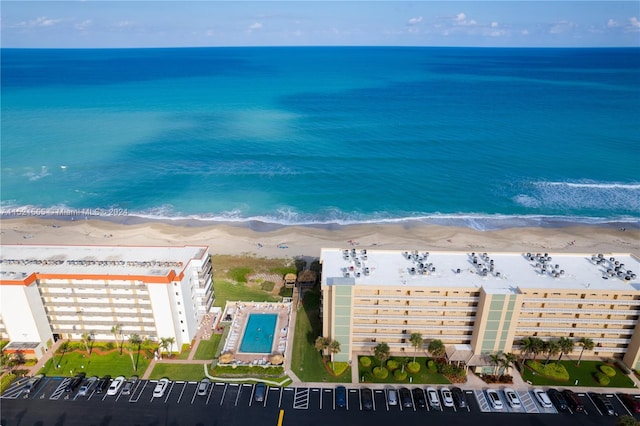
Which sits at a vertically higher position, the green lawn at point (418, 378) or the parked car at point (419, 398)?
the parked car at point (419, 398)

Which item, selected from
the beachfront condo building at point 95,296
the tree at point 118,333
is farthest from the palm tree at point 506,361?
the tree at point 118,333

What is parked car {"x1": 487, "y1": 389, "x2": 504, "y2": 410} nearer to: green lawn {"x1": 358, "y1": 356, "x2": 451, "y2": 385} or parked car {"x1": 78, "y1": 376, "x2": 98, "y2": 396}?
green lawn {"x1": 358, "y1": 356, "x2": 451, "y2": 385}

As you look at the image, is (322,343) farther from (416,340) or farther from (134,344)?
(134,344)

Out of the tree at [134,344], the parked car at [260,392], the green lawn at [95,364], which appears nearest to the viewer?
the parked car at [260,392]

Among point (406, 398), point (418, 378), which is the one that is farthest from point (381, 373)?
point (418, 378)

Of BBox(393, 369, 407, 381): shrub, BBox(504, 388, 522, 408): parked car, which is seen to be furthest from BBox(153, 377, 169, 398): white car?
BBox(504, 388, 522, 408): parked car

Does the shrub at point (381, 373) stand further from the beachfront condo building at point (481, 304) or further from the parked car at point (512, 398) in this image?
the parked car at point (512, 398)

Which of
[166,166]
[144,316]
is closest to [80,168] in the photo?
[166,166]

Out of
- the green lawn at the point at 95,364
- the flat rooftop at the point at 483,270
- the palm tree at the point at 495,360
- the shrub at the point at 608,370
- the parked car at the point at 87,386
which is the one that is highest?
the flat rooftop at the point at 483,270
